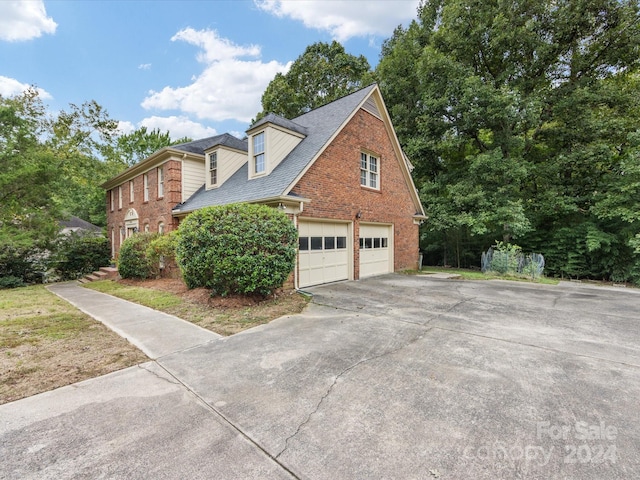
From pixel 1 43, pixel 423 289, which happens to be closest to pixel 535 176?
pixel 423 289

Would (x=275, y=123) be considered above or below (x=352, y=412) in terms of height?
above

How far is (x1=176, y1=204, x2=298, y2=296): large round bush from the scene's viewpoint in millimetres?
6438

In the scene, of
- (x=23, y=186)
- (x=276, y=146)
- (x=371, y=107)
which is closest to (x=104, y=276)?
(x=23, y=186)

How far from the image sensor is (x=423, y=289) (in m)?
8.91

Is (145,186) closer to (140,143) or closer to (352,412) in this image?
(352,412)

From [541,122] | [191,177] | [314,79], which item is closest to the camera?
[191,177]

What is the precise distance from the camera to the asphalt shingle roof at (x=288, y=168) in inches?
346

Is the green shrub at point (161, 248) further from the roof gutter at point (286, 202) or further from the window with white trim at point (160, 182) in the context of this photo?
the roof gutter at point (286, 202)

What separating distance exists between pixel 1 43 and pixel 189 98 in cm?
1106

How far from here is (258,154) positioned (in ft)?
32.8

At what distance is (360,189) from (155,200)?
31.3ft

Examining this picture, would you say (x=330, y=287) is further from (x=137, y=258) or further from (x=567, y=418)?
(x=137, y=258)

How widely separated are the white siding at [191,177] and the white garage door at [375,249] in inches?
302

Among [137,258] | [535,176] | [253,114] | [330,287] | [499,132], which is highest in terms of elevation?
[253,114]
